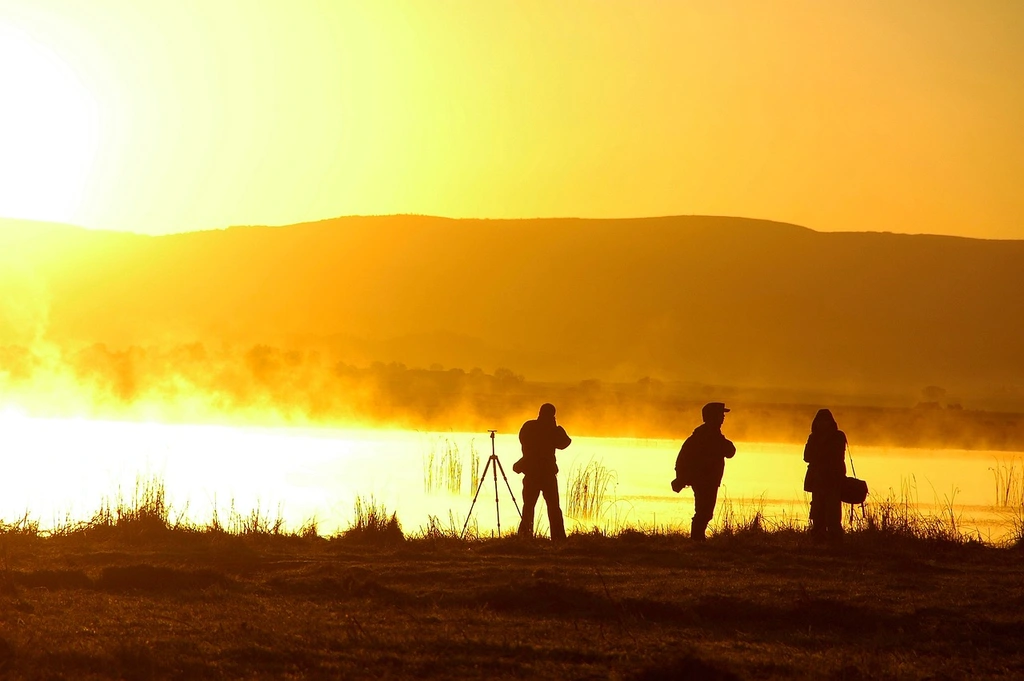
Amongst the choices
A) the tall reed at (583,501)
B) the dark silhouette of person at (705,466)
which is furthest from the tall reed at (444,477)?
the dark silhouette of person at (705,466)

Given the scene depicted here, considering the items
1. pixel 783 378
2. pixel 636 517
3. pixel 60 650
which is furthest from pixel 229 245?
pixel 60 650

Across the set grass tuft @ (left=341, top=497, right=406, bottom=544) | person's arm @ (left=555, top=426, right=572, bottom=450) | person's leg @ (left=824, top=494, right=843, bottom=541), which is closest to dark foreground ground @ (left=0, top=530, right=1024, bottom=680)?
grass tuft @ (left=341, top=497, right=406, bottom=544)

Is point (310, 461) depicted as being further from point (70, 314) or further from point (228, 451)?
point (70, 314)

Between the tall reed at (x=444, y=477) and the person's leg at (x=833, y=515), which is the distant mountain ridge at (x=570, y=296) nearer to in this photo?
the tall reed at (x=444, y=477)

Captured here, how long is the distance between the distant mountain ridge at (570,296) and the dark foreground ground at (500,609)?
107 metres

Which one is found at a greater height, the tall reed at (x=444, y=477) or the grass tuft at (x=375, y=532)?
the tall reed at (x=444, y=477)

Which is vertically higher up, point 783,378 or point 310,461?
point 783,378

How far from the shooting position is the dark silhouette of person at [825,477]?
61.7 feet

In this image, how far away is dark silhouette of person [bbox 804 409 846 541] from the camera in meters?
18.8

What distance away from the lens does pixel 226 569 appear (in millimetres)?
15227

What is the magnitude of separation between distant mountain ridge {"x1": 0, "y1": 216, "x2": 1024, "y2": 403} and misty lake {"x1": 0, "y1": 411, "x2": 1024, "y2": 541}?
76.6 metres

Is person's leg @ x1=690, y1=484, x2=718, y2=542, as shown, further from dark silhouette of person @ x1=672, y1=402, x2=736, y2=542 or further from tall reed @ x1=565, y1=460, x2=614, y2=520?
tall reed @ x1=565, y1=460, x2=614, y2=520

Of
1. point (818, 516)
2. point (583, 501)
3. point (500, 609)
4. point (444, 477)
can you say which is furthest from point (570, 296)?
point (500, 609)

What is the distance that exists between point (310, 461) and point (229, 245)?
119m
